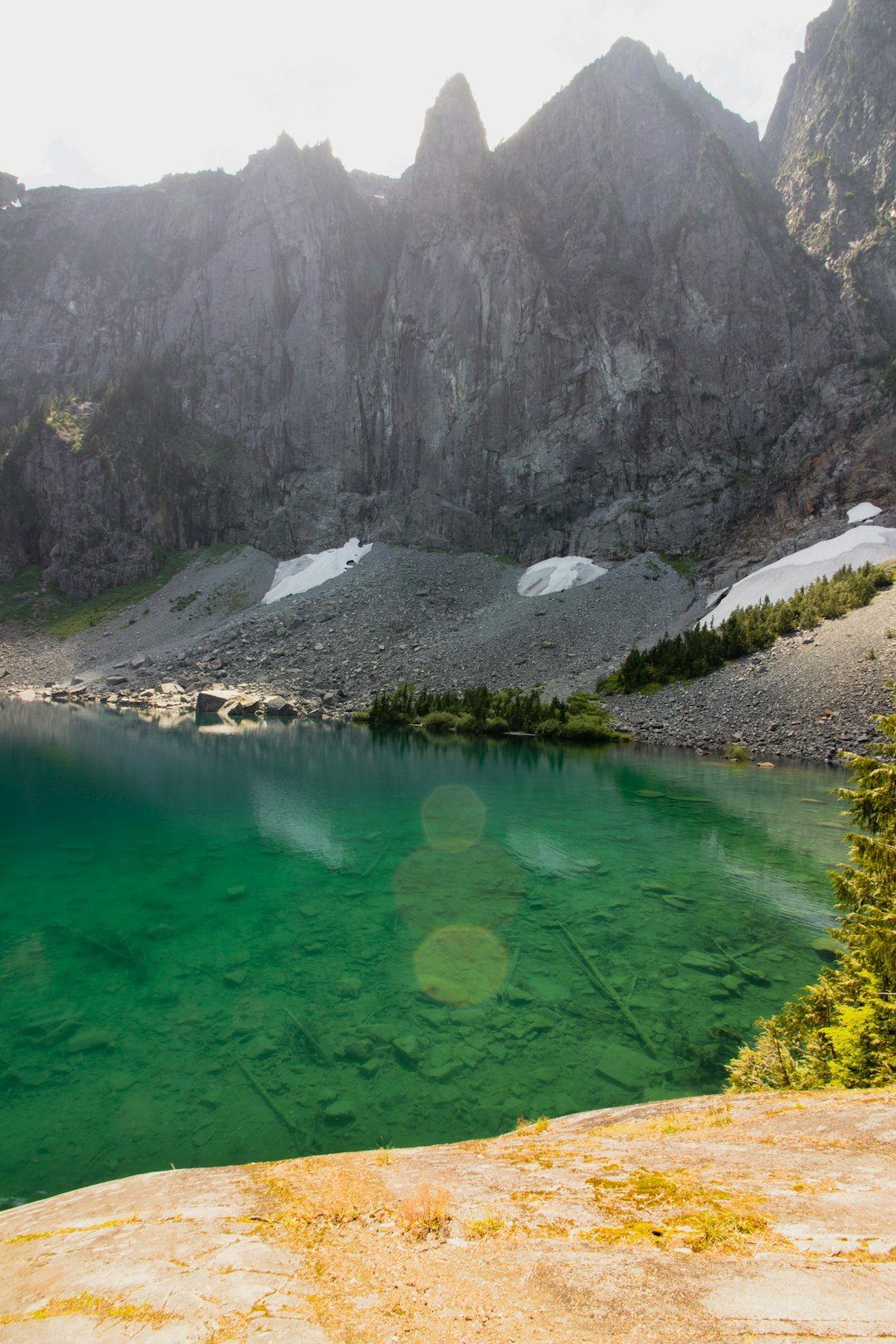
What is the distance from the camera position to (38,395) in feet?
367

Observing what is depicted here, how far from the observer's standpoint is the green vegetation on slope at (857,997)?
586 cm

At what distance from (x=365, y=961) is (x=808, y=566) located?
210ft

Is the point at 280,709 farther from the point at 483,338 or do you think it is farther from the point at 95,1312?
the point at 483,338

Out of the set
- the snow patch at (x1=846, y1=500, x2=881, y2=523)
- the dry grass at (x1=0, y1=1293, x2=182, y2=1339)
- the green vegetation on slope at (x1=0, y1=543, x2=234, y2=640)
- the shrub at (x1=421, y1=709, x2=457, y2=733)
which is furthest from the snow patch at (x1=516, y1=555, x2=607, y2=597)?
the dry grass at (x1=0, y1=1293, x2=182, y2=1339)

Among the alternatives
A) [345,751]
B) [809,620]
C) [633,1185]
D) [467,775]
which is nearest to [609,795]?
[467,775]

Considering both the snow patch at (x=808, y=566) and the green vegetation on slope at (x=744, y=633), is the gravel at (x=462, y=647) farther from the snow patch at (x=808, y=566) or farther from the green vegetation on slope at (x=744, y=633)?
the snow patch at (x=808, y=566)

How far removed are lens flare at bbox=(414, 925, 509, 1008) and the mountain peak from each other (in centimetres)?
12646

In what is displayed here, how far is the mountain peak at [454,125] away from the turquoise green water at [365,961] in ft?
389

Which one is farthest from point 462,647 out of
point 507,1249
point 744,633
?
point 507,1249

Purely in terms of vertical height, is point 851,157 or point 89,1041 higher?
point 851,157

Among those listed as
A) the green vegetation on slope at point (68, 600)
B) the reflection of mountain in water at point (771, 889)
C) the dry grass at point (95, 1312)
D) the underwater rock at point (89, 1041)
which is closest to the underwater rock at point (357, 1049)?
the underwater rock at point (89, 1041)

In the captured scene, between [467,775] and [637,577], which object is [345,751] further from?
[637,577]

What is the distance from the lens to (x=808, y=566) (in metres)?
62.0

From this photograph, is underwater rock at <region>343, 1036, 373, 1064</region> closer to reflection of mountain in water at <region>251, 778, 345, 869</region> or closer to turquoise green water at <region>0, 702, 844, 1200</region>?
turquoise green water at <region>0, 702, 844, 1200</region>
